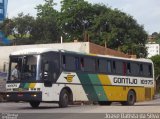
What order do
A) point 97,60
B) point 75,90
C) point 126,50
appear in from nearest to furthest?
1. point 75,90
2. point 97,60
3. point 126,50

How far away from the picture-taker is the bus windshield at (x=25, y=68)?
77.4ft

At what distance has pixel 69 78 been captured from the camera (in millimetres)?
25078

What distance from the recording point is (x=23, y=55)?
24281mm

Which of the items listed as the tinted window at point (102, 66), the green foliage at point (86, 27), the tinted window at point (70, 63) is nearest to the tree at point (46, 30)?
the green foliage at point (86, 27)

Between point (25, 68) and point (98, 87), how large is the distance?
5240mm

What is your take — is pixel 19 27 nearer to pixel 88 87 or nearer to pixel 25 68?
pixel 88 87

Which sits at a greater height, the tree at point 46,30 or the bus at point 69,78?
the tree at point 46,30

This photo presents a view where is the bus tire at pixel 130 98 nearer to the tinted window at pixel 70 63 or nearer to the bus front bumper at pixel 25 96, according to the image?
the tinted window at pixel 70 63

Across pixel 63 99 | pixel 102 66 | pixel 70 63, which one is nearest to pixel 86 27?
pixel 102 66

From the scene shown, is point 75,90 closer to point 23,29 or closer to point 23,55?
point 23,55

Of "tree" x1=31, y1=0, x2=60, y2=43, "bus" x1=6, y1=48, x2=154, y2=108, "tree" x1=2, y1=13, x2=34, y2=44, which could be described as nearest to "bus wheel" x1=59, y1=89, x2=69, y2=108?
"bus" x1=6, y1=48, x2=154, y2=108

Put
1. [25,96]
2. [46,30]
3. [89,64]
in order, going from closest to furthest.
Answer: [25,96]
[89,64]
[46,30]

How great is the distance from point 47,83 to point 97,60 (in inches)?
194

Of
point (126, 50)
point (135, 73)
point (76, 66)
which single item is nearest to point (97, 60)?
point (76, 66)
